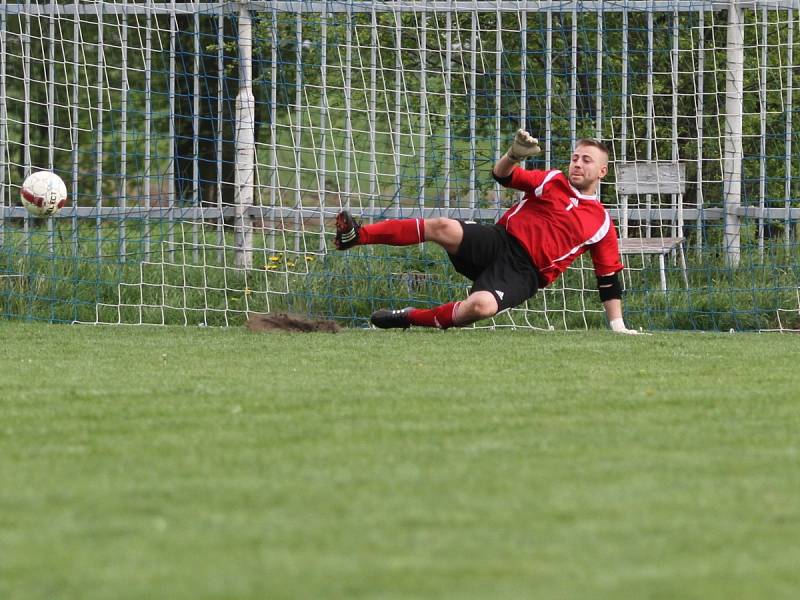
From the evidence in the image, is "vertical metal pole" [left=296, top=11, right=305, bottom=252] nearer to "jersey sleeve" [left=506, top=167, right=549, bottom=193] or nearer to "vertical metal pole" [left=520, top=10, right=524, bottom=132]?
"vertical metal pole" [left=520, top=10, right=524, bottom=132]

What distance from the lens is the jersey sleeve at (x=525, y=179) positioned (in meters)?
8.02

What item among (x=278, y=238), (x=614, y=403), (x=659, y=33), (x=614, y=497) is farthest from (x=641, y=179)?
(x=614, y=497)

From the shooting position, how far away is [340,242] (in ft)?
25.5

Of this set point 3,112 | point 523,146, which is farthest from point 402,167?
point 3,112

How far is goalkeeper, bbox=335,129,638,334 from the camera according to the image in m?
7.91

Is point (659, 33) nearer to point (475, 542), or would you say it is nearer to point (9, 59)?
point (9, 59)

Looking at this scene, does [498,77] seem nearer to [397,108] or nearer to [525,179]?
[397,108]

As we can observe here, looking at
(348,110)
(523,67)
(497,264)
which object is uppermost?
(523,67)

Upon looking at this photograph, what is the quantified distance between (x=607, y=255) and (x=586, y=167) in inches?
21.0

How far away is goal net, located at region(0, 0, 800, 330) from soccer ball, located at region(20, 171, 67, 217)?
42.9 inches

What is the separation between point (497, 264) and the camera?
7945 mm

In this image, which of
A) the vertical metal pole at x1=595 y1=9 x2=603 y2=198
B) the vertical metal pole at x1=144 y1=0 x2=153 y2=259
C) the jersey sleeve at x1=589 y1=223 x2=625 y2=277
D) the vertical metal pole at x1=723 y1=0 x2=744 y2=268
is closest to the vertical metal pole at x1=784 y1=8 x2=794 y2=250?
the vertical metal pole at x1=723 y1=0 x2=744 y2=268

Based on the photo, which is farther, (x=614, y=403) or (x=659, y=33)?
(x=659, y=33)

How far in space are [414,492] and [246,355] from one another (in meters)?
3.53
